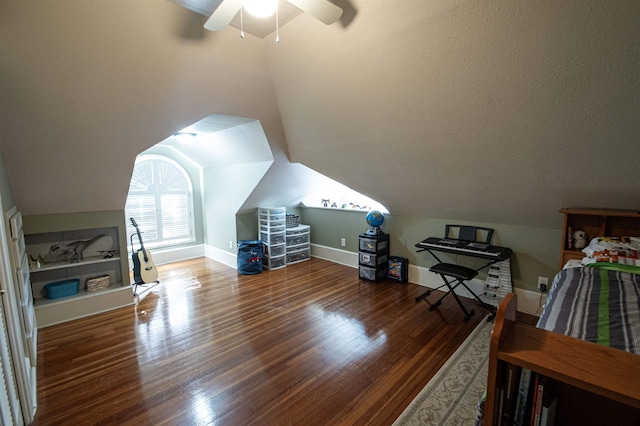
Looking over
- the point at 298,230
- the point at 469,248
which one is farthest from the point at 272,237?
the point at 469,248

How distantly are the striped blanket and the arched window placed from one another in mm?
5285

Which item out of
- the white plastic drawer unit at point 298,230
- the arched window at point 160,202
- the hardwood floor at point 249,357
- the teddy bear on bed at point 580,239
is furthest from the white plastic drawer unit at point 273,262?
the teddy bear on bed at point 580,239

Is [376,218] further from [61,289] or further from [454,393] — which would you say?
[61,289]

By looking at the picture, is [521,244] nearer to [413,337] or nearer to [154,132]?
[413,337]

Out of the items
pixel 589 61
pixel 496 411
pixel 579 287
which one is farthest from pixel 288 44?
pixel 579 287

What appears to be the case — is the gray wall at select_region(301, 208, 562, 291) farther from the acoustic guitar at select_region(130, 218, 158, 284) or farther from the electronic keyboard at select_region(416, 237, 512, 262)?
the acoustic guitar at select_region(130, 218, 158, 284)

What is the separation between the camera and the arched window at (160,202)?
479cm

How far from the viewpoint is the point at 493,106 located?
6.33ft

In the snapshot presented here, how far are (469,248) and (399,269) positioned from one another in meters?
1.07

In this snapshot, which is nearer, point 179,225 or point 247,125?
point 247,125

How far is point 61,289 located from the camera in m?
3.13

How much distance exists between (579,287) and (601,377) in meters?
1.53

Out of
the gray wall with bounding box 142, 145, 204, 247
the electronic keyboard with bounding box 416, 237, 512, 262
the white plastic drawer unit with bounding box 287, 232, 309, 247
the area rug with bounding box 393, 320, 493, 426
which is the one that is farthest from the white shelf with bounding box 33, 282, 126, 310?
the electronic keyboard with bounding box 416, 237, 512, 262

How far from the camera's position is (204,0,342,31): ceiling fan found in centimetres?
135
